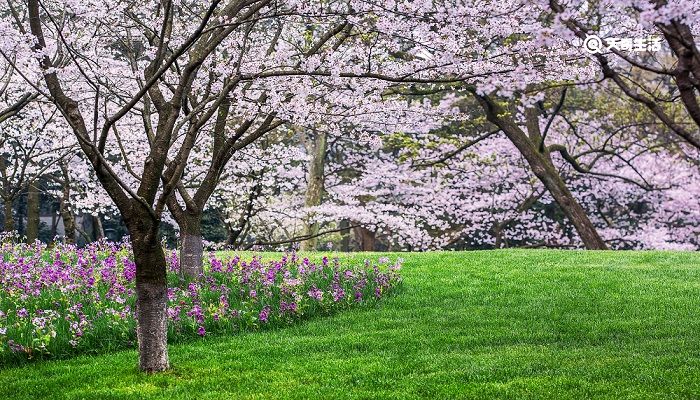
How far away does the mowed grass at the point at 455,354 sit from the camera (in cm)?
603

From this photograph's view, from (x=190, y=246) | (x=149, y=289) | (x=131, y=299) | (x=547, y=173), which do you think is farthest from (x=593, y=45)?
(x=547, y=173)

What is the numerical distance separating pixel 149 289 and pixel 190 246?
4.45m

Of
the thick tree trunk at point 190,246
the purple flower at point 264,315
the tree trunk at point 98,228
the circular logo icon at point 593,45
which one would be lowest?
the purple flower at point 264,315

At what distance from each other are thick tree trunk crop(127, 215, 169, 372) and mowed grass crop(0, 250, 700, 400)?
266 mm

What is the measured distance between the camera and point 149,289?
6270 mm

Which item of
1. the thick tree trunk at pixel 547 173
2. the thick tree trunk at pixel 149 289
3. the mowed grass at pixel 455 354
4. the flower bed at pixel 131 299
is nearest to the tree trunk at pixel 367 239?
the thick tree trunk at pixel 547 173

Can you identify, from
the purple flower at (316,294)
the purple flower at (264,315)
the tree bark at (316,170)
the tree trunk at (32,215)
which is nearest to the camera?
the purple flower at (264,315)

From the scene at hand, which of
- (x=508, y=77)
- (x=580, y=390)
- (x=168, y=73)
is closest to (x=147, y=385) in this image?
(x=580, y=390)

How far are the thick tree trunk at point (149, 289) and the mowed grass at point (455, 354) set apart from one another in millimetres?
266

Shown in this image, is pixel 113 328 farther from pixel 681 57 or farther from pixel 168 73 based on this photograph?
pixel 681 57

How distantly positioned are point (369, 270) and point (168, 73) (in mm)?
4358

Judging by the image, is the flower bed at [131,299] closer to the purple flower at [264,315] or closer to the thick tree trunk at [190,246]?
the purple flower at [264,315]

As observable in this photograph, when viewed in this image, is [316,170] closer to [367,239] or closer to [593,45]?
[367,239]

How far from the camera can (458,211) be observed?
24.1 metres
